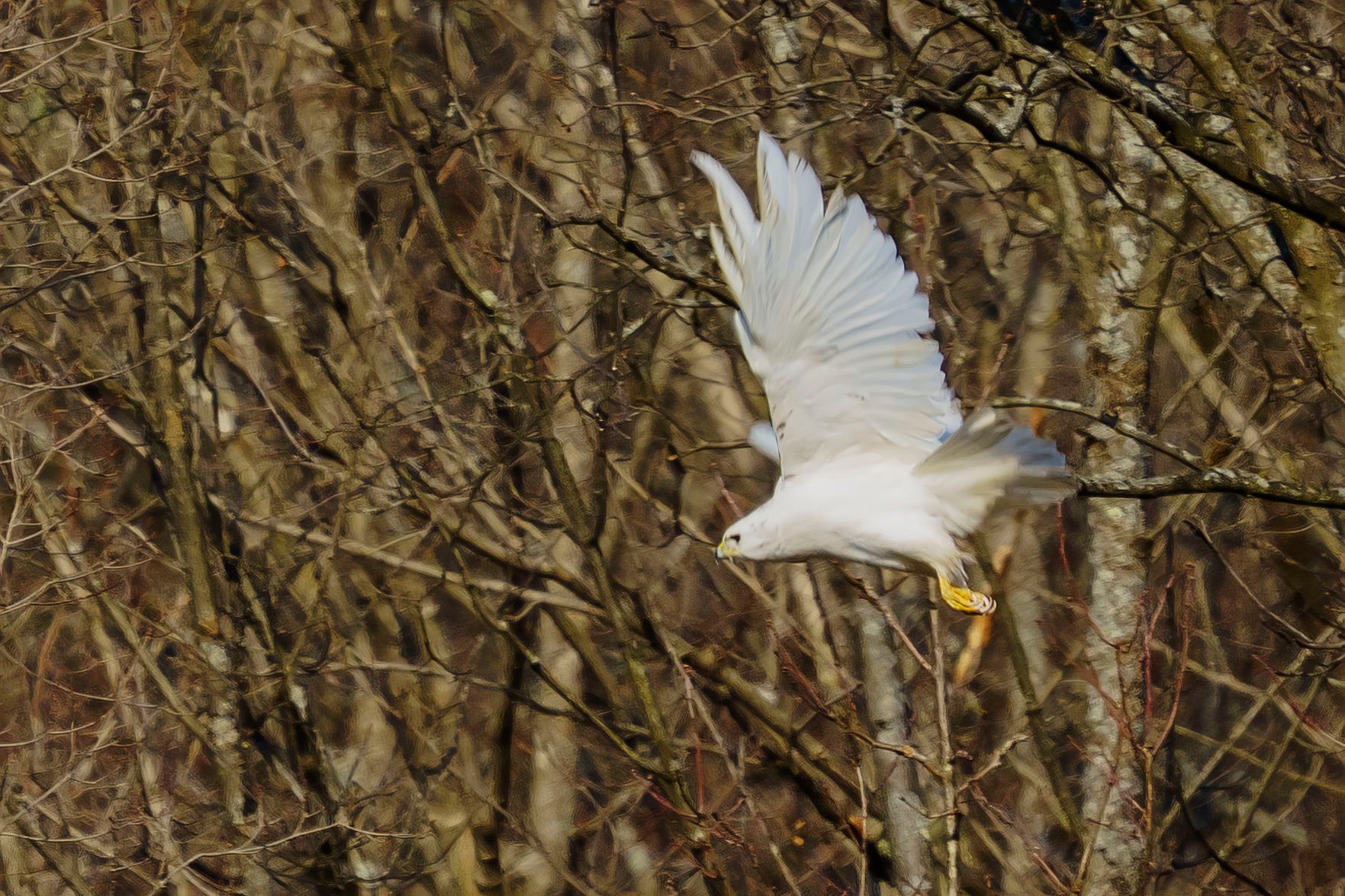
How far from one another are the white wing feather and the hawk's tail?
0.56 ft

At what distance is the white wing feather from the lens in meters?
4.79

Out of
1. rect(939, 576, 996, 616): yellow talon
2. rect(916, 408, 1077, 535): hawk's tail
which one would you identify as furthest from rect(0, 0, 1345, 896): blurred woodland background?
rect(916, 408, 1077, 535): hawk's tail

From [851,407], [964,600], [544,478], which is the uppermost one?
[851,407]

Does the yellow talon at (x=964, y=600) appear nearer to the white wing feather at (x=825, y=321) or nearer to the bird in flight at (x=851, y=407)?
the bird in flight at (x=851, y=407)

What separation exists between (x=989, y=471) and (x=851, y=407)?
18.6 inches

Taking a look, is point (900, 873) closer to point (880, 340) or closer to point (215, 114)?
point (880, 340)

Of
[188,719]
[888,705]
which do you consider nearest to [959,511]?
[888,705]

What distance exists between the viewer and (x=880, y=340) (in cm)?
501

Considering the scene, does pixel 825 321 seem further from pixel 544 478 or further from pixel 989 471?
pixel 544 478

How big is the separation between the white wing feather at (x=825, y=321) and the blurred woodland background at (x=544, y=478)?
2.64 metres

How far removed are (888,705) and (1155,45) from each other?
12.0ft

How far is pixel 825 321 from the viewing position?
4969mm

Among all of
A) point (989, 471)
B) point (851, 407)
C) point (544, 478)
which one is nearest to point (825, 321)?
point (851, 407)

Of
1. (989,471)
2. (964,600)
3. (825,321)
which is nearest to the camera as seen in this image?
(825,321)
